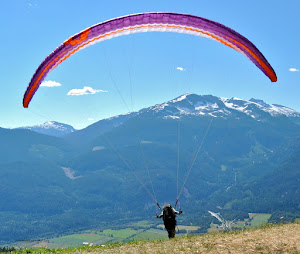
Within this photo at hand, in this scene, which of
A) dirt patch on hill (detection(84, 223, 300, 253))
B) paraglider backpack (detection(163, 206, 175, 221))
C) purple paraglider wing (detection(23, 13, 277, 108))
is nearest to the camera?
dirt patch on hill (detection(84, 223, 300, 253))

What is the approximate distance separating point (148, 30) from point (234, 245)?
551 inches

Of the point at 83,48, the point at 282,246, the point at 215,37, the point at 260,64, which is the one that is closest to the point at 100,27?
the point at 83,48

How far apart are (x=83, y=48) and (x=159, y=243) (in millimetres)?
13187

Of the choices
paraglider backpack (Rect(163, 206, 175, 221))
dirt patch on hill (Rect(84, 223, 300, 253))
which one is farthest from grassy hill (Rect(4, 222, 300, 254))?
paraglider backpack (Rect(163, 206, 175, 221))

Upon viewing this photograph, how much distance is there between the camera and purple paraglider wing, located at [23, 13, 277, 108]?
1972 centimetres

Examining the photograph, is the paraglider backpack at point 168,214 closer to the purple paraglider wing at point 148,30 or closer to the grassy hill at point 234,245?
the grassy hill at point 234,245

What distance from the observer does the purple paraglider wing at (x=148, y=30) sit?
1972 centimetres

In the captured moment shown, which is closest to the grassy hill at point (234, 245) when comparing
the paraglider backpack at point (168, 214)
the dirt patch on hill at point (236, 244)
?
the dirt patch on hill at point (236, 244)

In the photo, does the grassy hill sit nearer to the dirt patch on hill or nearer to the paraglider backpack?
the dirt patch on hill

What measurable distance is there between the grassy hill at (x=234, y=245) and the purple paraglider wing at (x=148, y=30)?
9.68 m

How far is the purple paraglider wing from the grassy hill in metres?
9.68

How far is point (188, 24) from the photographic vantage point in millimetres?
20250

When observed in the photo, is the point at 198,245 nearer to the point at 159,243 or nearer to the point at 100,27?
the point at 159,243

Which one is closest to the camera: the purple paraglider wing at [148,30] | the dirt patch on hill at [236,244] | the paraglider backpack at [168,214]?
the dirt patch on hill at [236,244]
